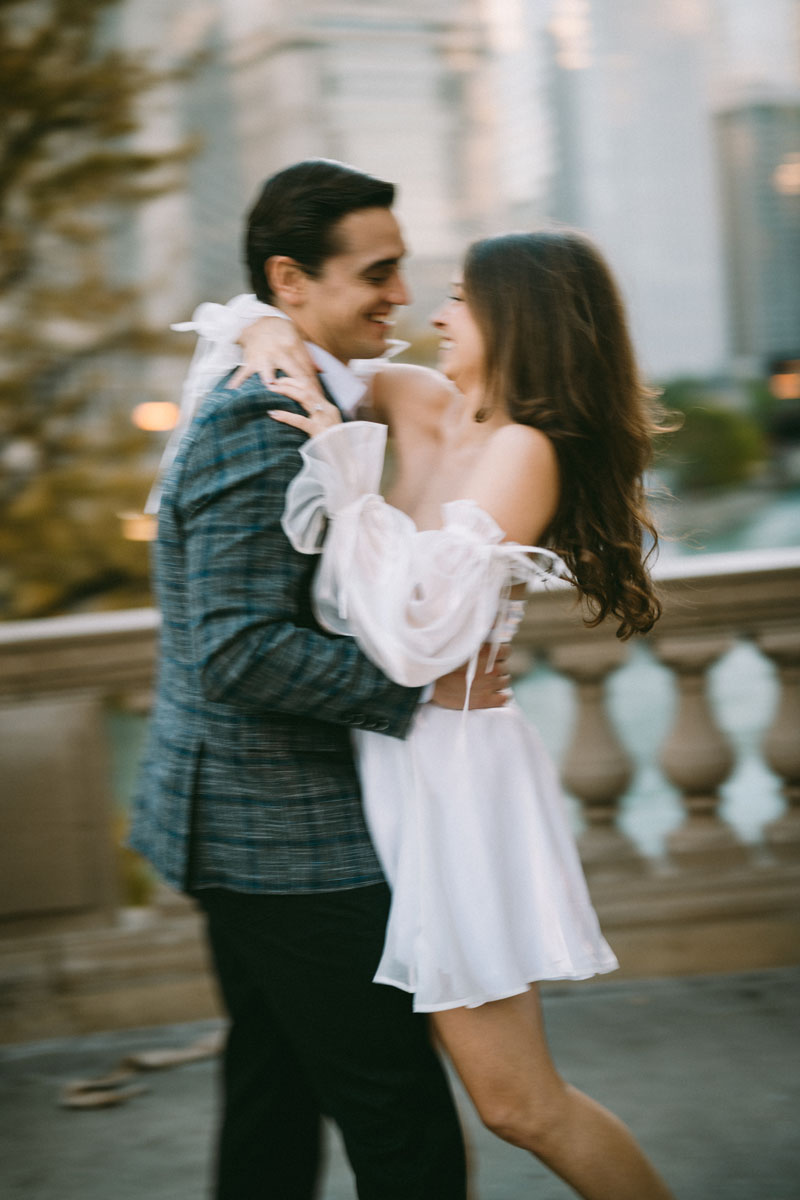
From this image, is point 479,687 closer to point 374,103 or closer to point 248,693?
point 248,693

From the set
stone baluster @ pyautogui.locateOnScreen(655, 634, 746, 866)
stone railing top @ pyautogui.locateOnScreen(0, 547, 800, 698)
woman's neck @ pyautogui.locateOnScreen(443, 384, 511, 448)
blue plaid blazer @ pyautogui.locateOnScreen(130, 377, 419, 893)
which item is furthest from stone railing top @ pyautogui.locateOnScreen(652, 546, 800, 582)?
blue plaid blazer @ pyautogui.locateOnScreen(130, 377, 419, 893)

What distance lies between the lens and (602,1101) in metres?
2.84

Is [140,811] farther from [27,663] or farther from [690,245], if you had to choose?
[690,245]

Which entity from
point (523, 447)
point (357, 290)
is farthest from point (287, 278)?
point (523, 447)

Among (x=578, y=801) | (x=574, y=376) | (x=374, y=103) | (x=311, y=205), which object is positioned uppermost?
(x=374, y=103)

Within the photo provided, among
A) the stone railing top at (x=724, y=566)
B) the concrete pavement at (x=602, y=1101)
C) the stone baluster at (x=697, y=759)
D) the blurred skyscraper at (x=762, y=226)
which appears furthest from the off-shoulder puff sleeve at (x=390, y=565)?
the blurred skyscraper at (x=762, y=226)

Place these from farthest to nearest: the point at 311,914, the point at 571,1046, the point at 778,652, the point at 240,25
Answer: the point at 240,25
the point at 778,652
the point at 571,1046
the point at 311,914

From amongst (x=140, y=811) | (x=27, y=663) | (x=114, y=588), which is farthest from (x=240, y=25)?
(x=140, y=811)

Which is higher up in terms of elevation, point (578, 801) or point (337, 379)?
point (337, 379)

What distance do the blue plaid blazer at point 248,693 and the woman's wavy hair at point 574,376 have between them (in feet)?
1.16

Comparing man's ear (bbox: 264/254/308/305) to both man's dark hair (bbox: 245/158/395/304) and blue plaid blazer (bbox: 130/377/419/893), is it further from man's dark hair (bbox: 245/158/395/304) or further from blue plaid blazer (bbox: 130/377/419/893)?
blue plaid blazer (bbox: 130/377/419/893)

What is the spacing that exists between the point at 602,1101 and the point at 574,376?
176 cm

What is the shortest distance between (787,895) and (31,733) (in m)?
2.05

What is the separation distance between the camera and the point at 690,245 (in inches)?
2992
